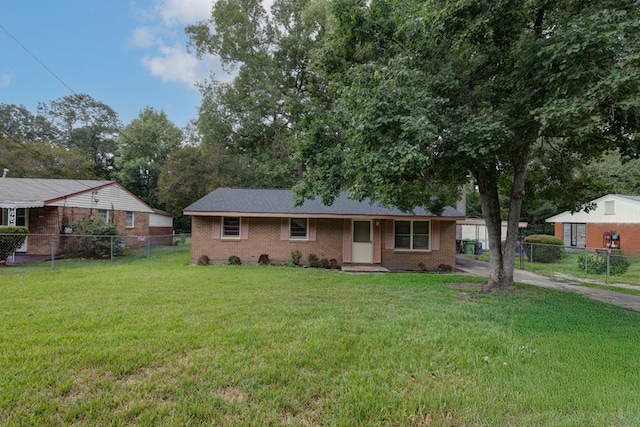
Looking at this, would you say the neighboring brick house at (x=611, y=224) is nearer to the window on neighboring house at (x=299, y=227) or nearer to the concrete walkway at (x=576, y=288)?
the concrete walkway at (x=576, y=288)

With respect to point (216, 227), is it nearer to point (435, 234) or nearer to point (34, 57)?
point (34, 57)

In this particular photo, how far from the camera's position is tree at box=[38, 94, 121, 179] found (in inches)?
1485

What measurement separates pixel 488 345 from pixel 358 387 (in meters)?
2.16

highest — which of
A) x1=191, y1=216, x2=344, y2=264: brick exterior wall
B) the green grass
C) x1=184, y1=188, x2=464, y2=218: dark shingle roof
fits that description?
x1=184, y1=188, x2=464, y2=218: dark shingle roof

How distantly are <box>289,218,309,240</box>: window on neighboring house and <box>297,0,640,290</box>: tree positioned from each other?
5.14m

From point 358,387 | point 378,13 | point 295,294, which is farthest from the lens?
point 378,13

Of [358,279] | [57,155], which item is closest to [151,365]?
[358,279]

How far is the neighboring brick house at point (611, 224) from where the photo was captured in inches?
724

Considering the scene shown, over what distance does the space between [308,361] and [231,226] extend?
35.5 ft

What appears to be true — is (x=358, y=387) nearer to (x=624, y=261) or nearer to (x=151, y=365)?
(x=151, y=365)

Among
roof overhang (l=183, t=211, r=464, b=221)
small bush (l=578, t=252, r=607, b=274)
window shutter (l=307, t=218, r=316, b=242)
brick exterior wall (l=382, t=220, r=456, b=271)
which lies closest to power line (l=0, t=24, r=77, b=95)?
roof overhang (l=183, t=211, r=464, b=221)

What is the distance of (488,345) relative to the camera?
4.24 meters

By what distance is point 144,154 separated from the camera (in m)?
32.8

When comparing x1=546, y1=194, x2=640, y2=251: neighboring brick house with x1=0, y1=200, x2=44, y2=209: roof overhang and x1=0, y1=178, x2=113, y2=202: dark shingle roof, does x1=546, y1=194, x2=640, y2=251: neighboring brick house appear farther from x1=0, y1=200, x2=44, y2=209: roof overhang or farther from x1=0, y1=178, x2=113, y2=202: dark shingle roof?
x1=0, y1=178, x2=113, y2=202: dark shingle roof
